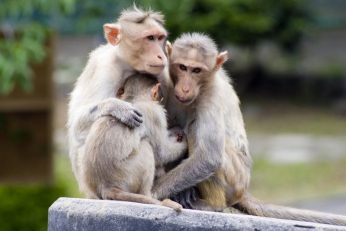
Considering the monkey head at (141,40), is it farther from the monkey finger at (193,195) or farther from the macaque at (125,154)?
the monkey finger at (193,195)

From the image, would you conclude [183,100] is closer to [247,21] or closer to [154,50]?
[154,50]

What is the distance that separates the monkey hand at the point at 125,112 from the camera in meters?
5.27

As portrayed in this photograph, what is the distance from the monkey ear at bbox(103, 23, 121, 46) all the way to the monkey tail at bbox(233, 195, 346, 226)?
1.49 meters

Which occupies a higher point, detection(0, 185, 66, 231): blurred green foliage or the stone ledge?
the stone ledge

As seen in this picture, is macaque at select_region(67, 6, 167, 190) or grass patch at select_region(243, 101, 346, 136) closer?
macaque at select_region(67, 6, 167, 190)

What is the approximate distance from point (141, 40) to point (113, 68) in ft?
1.01

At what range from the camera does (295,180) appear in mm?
17156

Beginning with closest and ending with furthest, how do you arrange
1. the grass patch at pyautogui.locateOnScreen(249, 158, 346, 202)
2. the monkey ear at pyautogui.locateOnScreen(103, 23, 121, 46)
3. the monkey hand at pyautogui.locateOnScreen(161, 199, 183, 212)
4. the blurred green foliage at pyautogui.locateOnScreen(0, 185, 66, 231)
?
the monkey hand at pyautogui.locateOnScreen(161, 199, 183, 212) < the monkey ear at pyautogui.locateOnScreen(103, 23, 121, 46) < the blurred green foliage at pyautogui.locateOnScreen(0, 185, 66, 231) < the grass patch at pyautogui.locateOnScreen(249, 158, 346, 202)

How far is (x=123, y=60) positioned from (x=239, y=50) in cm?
2001

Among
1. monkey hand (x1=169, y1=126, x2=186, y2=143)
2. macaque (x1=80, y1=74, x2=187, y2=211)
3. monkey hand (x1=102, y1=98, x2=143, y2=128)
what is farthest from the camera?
monkey hand (x1=169, y1=126, x2=186, y2=143)

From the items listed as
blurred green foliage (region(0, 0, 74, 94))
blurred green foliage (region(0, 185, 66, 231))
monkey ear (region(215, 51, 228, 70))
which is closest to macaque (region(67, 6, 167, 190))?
monkey ear (region(215, 51, 228, 70))

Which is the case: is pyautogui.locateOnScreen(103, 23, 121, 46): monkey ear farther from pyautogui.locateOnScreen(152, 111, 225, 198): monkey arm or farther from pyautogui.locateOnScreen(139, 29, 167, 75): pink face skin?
pyautogui.locateOnScreen(152, 111, 225, 198): monkey arm

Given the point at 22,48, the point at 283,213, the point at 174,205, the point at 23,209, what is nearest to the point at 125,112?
the point at 174,205

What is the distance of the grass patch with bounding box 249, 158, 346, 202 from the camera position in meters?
16.0
